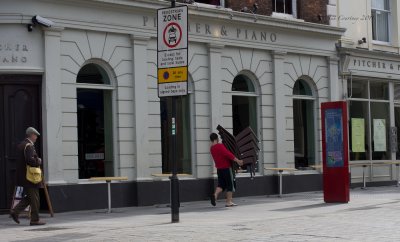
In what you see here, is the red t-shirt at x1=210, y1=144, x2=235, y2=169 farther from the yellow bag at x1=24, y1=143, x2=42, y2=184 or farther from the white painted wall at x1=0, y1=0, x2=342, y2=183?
Answer: the yellow bag at x1=24, y1=143, x2=42, y2=184

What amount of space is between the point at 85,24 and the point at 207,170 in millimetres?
5525

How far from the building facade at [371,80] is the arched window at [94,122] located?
9475 mm

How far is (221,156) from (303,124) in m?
6.72

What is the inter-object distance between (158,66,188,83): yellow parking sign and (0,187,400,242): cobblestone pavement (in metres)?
2.82

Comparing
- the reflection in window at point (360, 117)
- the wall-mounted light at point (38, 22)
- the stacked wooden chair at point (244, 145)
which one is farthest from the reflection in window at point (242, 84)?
the wall-mounted light at point (38, 22)

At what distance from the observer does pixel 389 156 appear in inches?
1061

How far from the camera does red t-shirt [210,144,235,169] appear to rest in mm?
17828

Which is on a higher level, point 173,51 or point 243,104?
point 173,51

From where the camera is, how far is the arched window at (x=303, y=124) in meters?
23.6

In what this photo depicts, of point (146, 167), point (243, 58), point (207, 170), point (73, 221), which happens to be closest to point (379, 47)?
point (243, 58)

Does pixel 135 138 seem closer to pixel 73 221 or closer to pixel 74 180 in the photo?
pixel 74 180

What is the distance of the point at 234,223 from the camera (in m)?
13.9

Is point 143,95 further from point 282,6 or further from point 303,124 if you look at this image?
point 303,124

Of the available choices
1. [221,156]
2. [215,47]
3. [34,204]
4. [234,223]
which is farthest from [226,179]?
[34,204]
